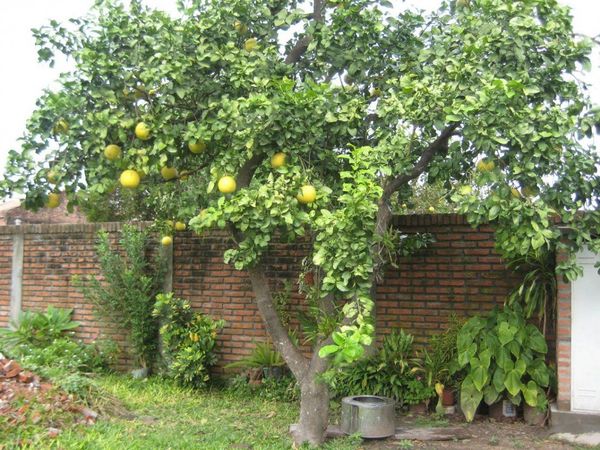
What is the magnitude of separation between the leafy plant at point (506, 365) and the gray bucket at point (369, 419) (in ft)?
2.64

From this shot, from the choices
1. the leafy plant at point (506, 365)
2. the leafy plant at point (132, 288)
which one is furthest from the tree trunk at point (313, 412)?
the leafy plant at point (132, 288)

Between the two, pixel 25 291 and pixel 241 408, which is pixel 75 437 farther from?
pixel 25 291

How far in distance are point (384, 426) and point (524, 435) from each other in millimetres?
1236

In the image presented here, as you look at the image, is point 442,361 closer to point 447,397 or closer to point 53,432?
point 447,397

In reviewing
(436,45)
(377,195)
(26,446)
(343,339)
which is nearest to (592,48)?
(436,45)

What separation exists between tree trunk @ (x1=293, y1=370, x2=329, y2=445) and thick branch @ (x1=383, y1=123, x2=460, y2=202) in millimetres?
1608

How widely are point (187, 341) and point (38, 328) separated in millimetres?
2355

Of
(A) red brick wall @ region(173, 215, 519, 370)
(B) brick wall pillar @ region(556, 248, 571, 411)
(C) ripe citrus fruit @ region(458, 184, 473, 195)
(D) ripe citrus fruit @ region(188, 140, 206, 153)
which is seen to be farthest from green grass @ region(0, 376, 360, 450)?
(D) ripe citrus fruit @ region(188, 140, 206, 153)

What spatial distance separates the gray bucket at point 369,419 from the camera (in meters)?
5.23

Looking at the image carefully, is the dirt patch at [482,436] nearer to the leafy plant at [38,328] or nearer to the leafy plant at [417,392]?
the leafy plant at [417,392]

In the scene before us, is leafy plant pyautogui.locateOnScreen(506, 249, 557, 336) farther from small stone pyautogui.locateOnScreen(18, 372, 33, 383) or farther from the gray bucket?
small stone pyautogui.locateOnScreen(18, 372, 33, 383)

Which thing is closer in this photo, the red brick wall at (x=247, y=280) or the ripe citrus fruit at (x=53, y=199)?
the ripe citrus fruit at (x=53, y=199)

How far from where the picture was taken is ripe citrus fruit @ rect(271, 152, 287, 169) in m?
4.79

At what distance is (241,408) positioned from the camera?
6367 millimetres
